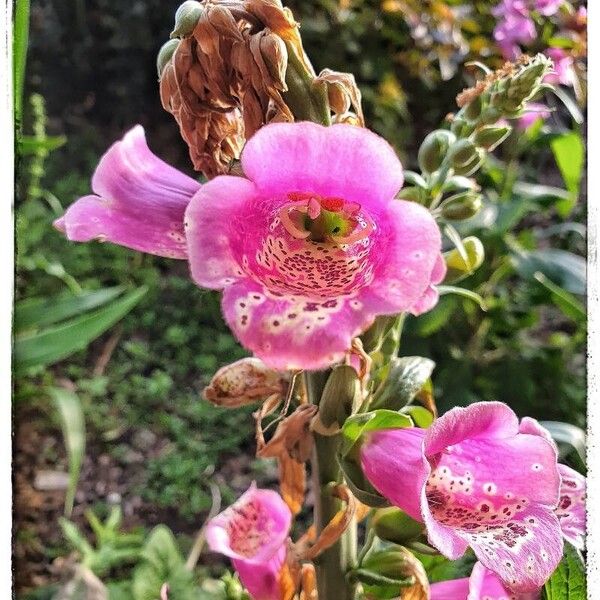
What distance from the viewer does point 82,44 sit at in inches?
30.2

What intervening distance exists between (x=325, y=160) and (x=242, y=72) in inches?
2.6

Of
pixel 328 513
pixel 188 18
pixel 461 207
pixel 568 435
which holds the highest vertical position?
pixel 188 18

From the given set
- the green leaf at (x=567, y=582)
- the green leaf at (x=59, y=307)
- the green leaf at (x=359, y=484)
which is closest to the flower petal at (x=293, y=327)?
the green leaf at (x=359, y=484)

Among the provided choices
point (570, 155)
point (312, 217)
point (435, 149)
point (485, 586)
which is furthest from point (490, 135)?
point (570, 155)

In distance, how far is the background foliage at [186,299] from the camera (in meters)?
0.81

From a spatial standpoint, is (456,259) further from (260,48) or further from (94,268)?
(94,268)

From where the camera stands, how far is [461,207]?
0.41 m

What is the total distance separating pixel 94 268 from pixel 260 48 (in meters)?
0.78

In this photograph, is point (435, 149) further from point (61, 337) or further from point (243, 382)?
point (61, 337)

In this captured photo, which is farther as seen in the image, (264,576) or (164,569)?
(164,569)

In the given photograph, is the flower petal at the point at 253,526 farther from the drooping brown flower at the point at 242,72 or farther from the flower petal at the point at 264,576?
the drooping brown flower at the point at 242,72

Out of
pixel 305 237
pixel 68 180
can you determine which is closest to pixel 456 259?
pixel 305 237

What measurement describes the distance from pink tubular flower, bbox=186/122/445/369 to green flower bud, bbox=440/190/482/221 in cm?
11

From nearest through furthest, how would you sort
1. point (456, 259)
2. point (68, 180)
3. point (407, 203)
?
point (407, 203), point (456, 259), point (68, 180)
